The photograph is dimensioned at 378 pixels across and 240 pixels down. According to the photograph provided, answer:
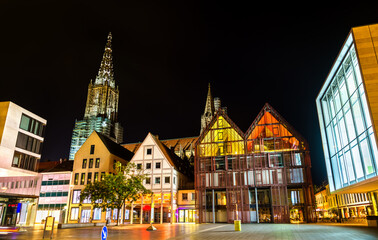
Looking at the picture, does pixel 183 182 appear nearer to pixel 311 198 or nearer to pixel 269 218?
pixel 269 218

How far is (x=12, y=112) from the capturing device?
3394 centimetres

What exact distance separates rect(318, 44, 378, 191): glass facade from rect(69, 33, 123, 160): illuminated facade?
109 meters

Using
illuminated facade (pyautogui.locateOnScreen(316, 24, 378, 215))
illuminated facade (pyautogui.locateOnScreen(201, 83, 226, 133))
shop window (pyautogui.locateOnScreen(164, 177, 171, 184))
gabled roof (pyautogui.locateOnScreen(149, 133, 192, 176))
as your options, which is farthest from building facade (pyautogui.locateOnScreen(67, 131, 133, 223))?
illuminated facade (pyautogui.locateOnScreen(201, 83, 226, 133))

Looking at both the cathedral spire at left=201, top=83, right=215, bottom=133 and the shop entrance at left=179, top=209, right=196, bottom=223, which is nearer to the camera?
the shop entrance at left=179, top=209, right=196, bottom=223

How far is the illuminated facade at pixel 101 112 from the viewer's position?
128 meters

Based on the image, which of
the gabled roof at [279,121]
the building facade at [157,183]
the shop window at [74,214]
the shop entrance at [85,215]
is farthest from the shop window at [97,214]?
→ the gabled roof at [279,121]

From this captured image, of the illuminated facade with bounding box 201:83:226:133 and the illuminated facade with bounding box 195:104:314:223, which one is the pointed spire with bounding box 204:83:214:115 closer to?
the illuminated facade with bounding box 201:83:226:133

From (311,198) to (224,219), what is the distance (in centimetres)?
1439

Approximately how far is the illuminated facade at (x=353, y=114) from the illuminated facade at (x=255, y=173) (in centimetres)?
1067

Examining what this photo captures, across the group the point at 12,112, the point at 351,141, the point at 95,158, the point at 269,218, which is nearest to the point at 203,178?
the point at 269,218

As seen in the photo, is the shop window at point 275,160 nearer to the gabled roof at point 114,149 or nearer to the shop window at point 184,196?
the shop window at point 184,196

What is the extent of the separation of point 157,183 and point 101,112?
93819mm

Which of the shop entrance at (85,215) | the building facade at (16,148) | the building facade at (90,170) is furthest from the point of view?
the shop entrance at (85,215)

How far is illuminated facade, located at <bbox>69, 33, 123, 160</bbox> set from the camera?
128 m
